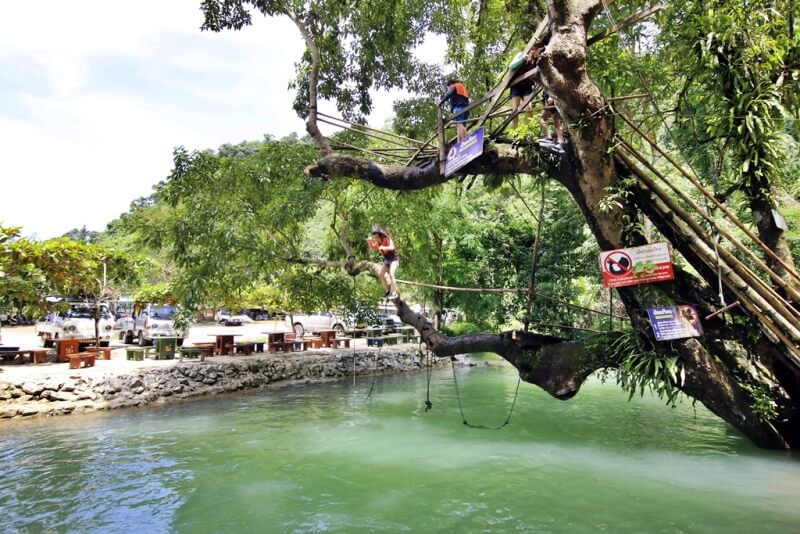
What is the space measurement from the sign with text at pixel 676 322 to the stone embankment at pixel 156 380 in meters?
9.45

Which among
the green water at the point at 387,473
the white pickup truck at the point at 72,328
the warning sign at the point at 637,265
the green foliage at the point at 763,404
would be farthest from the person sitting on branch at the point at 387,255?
the white pickup truck at the point at 72,328

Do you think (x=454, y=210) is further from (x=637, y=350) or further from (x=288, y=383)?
(x=637, y=350)

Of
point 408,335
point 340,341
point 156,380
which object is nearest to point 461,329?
point 408,335

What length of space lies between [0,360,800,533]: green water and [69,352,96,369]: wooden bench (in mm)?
2351

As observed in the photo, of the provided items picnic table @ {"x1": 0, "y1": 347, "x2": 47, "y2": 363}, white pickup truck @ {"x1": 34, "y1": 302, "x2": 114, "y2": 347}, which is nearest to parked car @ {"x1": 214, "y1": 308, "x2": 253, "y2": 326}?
white pickup truck @ {"x1": 34, "y1": 302, "x2": 114, "y2": 347}

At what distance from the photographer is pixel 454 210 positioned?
57.0 feet

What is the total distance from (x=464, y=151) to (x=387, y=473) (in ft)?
13.7

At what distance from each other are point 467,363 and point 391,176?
11.5 meters

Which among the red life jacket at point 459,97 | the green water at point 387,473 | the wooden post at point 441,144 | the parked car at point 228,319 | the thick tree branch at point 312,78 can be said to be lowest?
the green water at point 387,473

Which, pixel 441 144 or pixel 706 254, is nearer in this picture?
pixel 706 254

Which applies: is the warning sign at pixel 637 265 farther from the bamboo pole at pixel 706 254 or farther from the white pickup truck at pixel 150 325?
the white pickup truck at pixel 150 325

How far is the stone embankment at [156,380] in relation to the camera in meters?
9.00

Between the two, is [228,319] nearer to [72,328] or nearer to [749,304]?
[72,328]

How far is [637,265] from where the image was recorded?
5.60 meters
